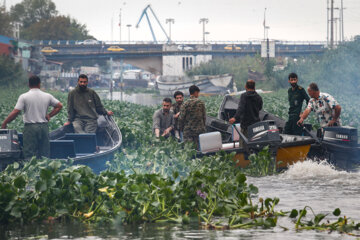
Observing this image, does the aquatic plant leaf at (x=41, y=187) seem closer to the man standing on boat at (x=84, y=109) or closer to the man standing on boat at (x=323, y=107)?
the man standing on boat at (x=84, y=109)

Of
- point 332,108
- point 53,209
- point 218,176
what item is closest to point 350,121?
point 332,108

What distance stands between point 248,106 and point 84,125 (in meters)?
3.57

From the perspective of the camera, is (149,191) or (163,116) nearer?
(149,191)

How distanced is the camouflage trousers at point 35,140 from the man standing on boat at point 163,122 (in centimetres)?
375

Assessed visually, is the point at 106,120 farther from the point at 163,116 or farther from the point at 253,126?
the point at 253,126

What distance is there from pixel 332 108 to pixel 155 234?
277 inches

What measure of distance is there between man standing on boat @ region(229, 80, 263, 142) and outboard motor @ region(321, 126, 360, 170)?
152 centimetres

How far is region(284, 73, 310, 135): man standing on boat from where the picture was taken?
48.8ft

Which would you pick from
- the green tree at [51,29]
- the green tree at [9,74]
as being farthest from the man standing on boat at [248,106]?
the green tree at [51,29]

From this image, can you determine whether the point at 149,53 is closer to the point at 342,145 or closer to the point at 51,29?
the point at 51,29

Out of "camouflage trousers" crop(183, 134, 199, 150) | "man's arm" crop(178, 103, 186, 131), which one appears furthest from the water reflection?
"man's arm" crop(178, 103, 186, 131)

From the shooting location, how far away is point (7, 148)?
11.7 m

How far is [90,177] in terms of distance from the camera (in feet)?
30.3

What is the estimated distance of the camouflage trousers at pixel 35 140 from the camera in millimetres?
11773
